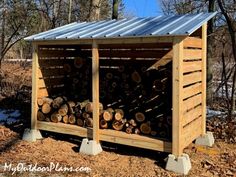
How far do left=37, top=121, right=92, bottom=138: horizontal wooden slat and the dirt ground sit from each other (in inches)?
9.5

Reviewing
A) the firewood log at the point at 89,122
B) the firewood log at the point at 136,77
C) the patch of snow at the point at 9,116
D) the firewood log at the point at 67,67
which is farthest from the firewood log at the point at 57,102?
the patch of snow at the point at 9,116

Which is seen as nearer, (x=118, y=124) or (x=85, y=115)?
(x=118, y=124)

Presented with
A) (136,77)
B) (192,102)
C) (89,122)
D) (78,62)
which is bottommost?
(89,122)

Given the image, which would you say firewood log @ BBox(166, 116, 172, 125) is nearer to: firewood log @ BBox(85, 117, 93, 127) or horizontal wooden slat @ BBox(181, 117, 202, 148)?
horizontal wooden slat @ BBox(181, 117, 202, 148)

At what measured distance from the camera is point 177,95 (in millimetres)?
4562

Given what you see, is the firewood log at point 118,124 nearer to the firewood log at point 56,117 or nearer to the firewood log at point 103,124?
the firewood log at point 103,124

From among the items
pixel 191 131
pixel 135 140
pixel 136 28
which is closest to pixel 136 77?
pixel 136 28

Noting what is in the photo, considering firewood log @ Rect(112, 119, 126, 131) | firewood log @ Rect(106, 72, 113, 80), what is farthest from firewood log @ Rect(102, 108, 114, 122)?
firewood log @ Rect(106, 72, 113, 80)

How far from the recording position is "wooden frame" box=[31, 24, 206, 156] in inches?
180

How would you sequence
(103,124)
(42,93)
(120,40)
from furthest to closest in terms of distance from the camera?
(42,93)
(103,124)
(120,40)

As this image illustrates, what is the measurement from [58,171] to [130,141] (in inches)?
47.1

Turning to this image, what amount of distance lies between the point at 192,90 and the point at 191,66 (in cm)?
38

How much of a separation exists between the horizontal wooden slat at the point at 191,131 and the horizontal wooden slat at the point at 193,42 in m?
1.25

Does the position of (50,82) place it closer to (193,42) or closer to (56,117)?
(56,117)
